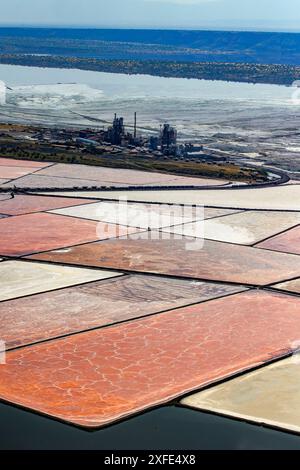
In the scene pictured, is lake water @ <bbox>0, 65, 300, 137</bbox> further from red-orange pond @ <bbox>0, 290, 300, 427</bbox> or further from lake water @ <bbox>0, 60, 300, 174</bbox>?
red-orange pond @ <bbox>0, 290, 300, 427</bbox>

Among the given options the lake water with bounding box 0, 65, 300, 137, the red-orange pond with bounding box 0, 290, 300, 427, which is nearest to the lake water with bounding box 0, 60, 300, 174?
the lake water with bounding box 0, 65, 300, 137

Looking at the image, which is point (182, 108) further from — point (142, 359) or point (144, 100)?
point (142, 359)

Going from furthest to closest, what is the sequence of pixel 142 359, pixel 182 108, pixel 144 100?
pixel 144 100, pixel 182 108, pixel 142 359

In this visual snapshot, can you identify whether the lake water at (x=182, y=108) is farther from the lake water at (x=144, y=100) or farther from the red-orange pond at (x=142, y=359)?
the red-orange pond at (x=142, y=359)

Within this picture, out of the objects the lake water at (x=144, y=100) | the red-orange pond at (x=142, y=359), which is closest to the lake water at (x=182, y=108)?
the lake water at (x=144, y=100)

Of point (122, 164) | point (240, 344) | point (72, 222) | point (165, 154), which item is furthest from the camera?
point (165, 154)

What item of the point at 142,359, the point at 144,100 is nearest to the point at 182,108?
Answer: the point at 144,100

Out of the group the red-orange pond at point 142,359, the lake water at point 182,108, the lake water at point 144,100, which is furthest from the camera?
the lake water at point 144,100

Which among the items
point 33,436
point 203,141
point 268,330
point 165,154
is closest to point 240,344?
point 268,330

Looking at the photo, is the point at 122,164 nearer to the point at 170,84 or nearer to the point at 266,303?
the point at 266,303

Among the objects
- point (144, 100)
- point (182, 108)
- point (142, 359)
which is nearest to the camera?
point (142, 359)

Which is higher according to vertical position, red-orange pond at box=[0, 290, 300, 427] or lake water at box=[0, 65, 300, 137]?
red-orange pond at box=[0, 290, 300, 427]
